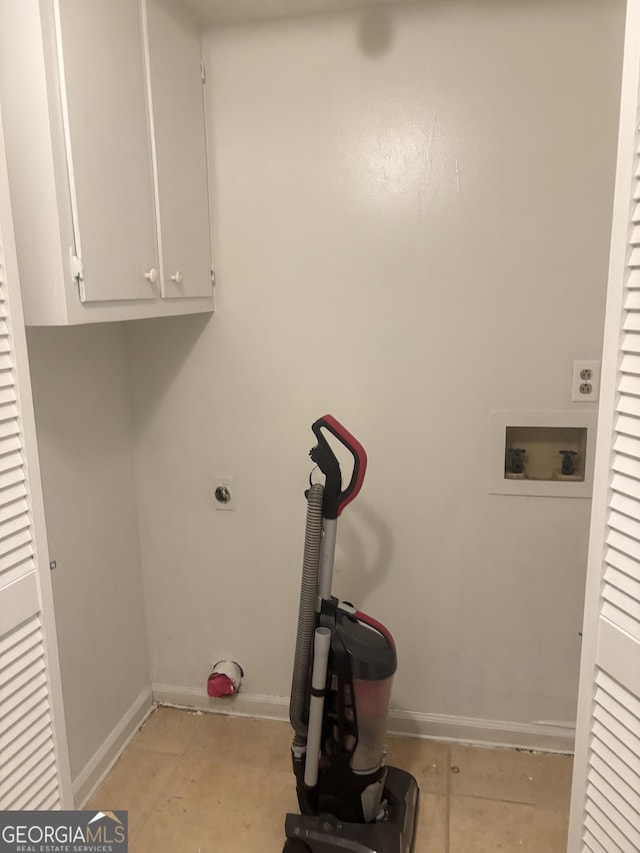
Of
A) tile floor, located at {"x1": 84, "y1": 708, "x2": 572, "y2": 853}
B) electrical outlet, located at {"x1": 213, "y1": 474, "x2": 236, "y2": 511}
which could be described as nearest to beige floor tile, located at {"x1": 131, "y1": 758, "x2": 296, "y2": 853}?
tile floor, located at {"x1": 84, "y1": 708, "x2": 572, "y2": 853}

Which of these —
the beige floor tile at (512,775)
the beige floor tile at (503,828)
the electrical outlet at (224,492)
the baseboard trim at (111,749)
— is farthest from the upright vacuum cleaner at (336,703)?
the baseboard trim at (111,749)

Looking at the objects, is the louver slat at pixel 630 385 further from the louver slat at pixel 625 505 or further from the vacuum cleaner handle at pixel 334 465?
the vacuum cleaner handle at pixel 334 465

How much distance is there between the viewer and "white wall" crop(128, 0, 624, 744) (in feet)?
5.82

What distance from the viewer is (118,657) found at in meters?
2.16

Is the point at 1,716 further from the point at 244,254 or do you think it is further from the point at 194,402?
the point at 244,254

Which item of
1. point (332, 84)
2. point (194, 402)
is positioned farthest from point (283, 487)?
point (332, 84)

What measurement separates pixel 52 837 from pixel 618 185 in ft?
4.98

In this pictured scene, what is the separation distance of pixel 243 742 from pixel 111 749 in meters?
0.43

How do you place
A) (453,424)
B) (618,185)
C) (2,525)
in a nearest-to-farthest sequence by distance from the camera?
(618,185)
(2,525)
(453,424)

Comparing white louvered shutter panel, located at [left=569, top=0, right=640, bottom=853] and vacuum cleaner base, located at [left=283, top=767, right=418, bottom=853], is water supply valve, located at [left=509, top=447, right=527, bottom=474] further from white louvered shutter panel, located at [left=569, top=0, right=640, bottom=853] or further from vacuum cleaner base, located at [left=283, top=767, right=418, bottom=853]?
vacuum cleaner base, located at [left=283, top=767, right=418, bottom=853]

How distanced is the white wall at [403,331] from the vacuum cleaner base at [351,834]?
0.49 m

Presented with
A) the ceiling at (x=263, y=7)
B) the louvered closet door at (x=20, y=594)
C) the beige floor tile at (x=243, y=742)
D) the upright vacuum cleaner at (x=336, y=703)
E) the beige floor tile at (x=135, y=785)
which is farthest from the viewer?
the beige floor tile at (x=243, y=742)

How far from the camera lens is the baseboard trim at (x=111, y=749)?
6.26 ft

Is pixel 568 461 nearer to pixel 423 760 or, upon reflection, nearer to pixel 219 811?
pixel 423 760
